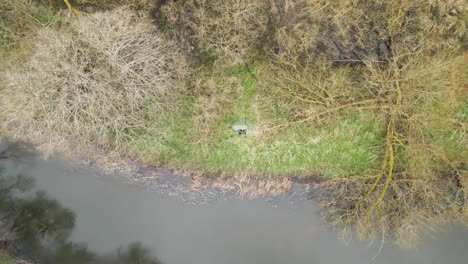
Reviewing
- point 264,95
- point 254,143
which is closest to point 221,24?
point 264,95

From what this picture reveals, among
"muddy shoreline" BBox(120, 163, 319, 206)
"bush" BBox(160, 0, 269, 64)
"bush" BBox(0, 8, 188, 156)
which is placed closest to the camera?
"bush" BBox(0, 8, 188, 156)

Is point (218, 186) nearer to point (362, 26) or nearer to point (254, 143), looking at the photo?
point (254, 143)

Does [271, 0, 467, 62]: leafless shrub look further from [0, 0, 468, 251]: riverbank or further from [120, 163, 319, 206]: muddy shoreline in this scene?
[120, 163, 319, 206]: muddy shoreline

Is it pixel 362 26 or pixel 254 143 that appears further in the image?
pixel 254 143

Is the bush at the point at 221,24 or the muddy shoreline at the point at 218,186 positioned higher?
the bush at the point at 221,24

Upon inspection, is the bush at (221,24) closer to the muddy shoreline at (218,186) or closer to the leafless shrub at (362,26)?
the leafless shrub at (362,26)

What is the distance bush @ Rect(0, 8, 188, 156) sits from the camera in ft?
21.2

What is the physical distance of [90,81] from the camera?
21.3ft

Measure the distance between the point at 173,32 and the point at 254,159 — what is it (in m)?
3.15

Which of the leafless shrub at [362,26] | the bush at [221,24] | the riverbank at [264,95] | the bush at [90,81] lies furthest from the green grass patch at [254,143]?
the leafless shrub at [362,26]

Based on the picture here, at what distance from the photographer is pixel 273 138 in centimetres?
753

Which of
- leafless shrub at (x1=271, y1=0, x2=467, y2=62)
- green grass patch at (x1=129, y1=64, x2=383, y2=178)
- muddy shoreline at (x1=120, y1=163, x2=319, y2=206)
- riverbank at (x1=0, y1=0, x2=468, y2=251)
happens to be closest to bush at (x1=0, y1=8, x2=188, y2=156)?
riverbank at (x1=0, y1=0, x2=468, y2=251)

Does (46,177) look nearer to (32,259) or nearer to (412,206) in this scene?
(32,259)

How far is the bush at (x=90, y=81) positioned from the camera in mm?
6477
